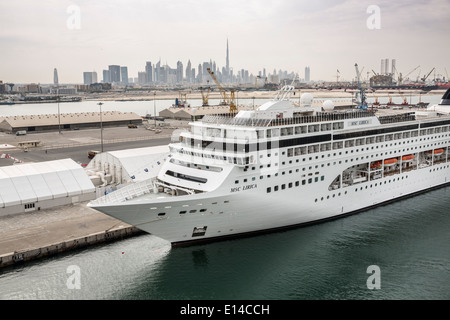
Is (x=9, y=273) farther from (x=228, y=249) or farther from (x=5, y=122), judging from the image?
(x=5, y=122)

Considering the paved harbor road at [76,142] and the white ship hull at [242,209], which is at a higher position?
the paved harbor road at [76,142]

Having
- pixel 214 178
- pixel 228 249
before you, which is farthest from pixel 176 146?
pixel 228 249

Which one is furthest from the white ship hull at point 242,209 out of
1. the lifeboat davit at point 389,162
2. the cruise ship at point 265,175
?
the lifeboat davit at point 389,162

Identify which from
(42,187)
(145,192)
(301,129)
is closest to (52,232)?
(42,187)

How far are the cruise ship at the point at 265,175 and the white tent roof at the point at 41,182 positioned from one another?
7.83 meters

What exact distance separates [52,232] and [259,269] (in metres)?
11.7

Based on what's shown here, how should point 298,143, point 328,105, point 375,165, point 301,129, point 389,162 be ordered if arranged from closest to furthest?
point 298,143
point 301,129
point 375,165
point 389,162
point 328,105

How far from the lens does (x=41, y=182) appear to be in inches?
1060

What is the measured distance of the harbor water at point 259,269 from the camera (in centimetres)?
1778

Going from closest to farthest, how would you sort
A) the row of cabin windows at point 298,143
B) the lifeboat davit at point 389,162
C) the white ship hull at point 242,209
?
the white ship hull at point 242,209 < the row of cabin windows at point 298,143 < the lifeboat davit at point 389,162

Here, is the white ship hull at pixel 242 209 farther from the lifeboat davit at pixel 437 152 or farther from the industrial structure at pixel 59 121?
the industrial structure at pixel 59 121

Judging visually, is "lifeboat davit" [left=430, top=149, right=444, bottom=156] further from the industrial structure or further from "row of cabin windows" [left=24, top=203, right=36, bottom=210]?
the industrial structure

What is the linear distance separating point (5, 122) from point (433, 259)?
210ft

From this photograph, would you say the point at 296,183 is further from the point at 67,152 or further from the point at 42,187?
the point at 67,152
